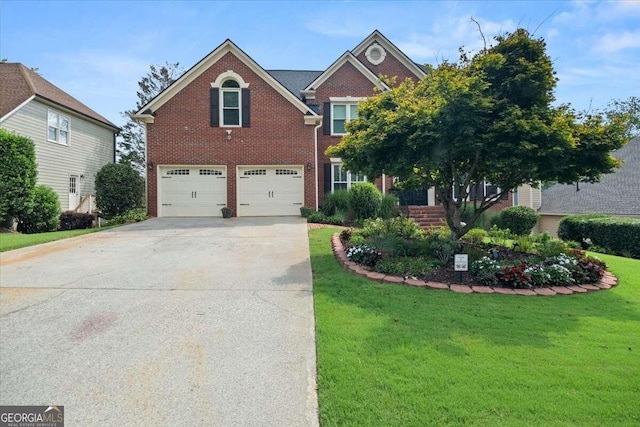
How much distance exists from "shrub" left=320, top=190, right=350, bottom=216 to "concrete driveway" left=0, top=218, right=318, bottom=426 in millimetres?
7037

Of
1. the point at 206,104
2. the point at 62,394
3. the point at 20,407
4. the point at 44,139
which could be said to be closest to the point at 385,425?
the point at 62,394

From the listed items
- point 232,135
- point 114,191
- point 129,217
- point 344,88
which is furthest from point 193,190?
point 344,88

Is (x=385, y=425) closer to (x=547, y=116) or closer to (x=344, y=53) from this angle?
(x=547, y=116)

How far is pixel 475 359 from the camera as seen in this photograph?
3.25 m

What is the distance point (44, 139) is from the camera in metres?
16.6

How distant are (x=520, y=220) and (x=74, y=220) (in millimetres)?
17586

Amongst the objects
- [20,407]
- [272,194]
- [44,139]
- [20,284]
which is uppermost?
[44,139]

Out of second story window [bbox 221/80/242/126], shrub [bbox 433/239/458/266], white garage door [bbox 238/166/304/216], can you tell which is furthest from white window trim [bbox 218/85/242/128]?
shrub [bbox 433/239/458/266]

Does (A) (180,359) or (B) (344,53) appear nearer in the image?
(A) (180,359)

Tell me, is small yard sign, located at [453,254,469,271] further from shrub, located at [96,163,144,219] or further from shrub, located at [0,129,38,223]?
shrub, located at [0,129,38,223]

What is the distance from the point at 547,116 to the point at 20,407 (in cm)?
792

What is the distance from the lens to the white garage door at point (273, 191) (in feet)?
51.7

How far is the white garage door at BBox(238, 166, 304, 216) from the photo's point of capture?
→ 15766 mm

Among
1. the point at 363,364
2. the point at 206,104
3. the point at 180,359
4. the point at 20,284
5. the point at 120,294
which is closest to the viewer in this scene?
the point at 363,364
